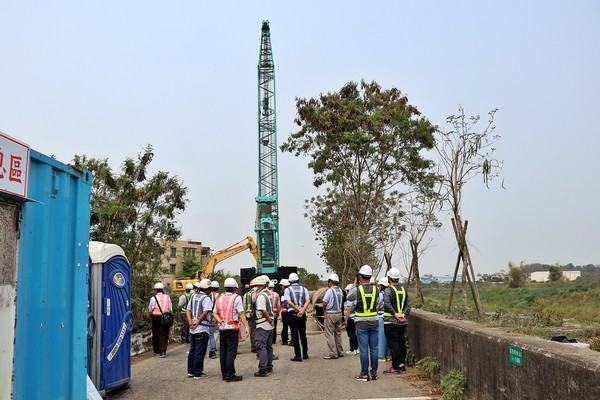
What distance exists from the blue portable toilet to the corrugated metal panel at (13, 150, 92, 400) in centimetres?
314

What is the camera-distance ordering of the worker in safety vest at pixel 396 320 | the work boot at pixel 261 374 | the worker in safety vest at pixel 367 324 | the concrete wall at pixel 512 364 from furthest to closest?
the work boot at pixel 261 374
the worker in safety vest at pixel 396 320
the worker in safety vest at pixel 367 324
the concrete wall at pixel 512 364

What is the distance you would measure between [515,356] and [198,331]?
622cm

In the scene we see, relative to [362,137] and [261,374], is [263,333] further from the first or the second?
[362,137]

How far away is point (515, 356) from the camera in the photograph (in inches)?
199

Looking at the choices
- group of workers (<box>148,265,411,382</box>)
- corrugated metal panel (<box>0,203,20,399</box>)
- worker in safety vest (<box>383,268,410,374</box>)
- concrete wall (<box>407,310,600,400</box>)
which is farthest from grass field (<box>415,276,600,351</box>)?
corrugated metal panel (<box>0,203,20,399</box>)

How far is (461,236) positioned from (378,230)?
16.3 metres

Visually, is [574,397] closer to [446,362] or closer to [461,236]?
[446,362]

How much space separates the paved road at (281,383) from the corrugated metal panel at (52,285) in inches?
157

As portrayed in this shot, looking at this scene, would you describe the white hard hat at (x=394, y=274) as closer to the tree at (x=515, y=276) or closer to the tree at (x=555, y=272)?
the tree at (x=515, y=276)

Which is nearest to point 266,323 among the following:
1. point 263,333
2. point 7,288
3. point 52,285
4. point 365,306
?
point 263,333

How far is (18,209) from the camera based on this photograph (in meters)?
3.74

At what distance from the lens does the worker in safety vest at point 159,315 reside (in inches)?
504

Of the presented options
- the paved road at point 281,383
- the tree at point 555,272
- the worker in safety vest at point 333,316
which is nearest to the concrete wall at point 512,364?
the paved road at point 281,383

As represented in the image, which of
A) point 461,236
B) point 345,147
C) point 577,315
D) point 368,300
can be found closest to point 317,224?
point 345,147
